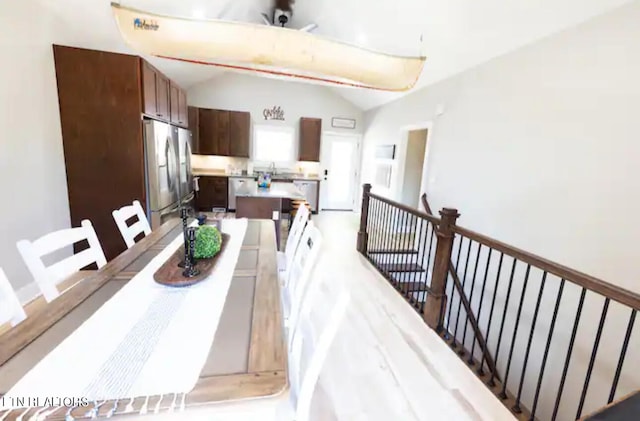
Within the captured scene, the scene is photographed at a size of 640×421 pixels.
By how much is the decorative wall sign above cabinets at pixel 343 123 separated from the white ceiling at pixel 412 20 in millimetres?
2939

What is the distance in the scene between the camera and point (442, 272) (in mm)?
2484

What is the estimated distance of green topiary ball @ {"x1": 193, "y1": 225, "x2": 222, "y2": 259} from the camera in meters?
1.57

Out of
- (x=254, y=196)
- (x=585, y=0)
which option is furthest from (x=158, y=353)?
(x=585, y=0)

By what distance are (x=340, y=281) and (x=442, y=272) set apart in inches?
50.3

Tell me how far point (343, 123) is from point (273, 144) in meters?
1.80

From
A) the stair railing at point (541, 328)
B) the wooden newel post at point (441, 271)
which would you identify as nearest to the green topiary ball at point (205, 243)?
the stair railing at point (541, 328)

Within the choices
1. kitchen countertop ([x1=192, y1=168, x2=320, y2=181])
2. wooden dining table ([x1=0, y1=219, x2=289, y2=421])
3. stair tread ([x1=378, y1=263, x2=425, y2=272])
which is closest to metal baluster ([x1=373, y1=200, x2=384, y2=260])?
stair tread ([x1=378, y1=263, x2=425, y2=272])

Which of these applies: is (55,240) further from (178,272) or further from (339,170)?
(339,170)

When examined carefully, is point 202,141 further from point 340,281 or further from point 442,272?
point 442,272

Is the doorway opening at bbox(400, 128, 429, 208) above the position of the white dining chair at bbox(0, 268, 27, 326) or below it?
above

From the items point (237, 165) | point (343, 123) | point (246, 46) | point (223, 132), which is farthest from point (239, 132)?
point (246, 46)

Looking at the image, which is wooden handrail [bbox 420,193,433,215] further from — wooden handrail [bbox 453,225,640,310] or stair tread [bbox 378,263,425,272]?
wooden handrail [bbox 453,225,640,310]

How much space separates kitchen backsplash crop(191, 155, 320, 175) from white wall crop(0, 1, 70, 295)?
3.80m

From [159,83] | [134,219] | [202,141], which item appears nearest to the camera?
[134,219]
